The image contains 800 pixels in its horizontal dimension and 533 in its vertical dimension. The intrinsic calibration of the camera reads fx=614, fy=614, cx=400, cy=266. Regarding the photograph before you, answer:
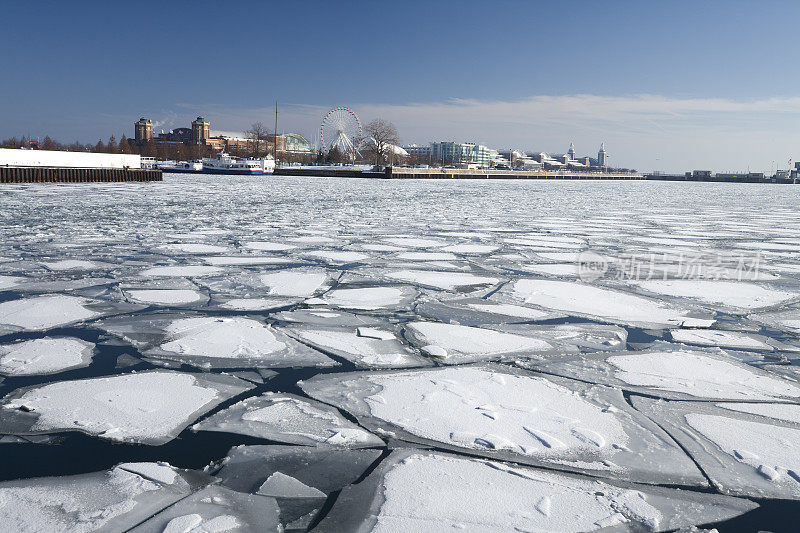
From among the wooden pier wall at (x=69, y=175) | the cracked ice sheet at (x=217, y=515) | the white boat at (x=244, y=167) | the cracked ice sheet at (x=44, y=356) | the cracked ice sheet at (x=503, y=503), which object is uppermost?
the white boat at (x=244, y=167)

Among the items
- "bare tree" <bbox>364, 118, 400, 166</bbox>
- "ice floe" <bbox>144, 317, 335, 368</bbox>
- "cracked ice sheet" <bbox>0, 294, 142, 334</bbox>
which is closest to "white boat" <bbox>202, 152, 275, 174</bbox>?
"bare tree" <bbox>364, 118, 400, 166</bbox>

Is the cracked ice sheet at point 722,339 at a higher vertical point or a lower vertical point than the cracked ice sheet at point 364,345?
higher

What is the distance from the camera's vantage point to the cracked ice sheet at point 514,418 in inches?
94.2

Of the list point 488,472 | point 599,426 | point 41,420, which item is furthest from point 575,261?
point 41,420

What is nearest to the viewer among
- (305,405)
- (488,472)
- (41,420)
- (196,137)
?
(488,472)

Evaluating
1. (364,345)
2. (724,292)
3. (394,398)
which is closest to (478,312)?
(364,345)

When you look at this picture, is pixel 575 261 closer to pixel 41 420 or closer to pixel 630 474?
pixel 630 474

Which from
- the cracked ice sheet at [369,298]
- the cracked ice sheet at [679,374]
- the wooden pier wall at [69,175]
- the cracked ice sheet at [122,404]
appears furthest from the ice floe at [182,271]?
the wooden pier wall at [69,175]

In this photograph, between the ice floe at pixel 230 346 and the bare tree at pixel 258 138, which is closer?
the ice floe at pixel 230 346

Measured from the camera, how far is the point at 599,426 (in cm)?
269

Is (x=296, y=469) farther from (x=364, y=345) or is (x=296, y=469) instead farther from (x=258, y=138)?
(x=258, y=138)

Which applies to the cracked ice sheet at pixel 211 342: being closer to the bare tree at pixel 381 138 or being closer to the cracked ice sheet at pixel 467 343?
the cracked ice sheet at pixel 467 343

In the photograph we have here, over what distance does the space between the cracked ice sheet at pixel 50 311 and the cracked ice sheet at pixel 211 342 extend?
292 mm

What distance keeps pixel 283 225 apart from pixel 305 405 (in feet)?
29.9
